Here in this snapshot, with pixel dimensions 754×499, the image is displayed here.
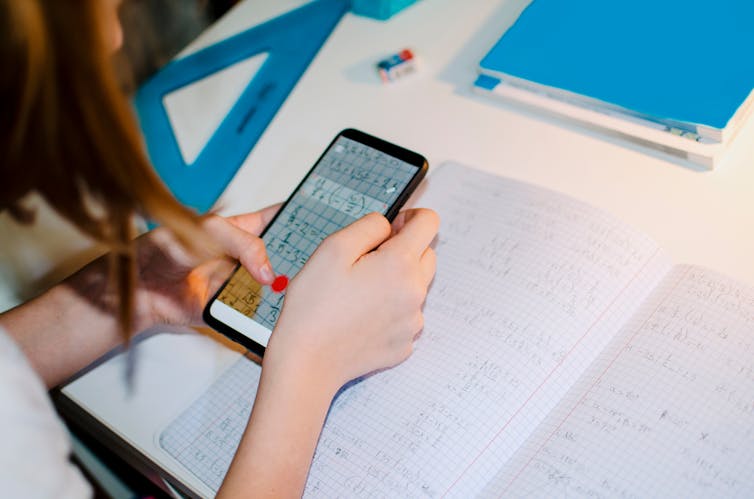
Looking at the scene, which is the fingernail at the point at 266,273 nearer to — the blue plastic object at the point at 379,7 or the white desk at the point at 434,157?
the white desk at the point at 434,157

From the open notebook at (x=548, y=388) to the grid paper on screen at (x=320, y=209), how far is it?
6cm

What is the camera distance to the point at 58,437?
44cm

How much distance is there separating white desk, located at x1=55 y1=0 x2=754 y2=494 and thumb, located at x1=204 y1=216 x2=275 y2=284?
8cm

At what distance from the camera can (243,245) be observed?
21.9 inches

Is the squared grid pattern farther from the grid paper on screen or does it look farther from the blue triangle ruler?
the blue triangle ruler

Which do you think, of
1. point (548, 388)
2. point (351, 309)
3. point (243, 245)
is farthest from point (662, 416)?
point (243, 245)

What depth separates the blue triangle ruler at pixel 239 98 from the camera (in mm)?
726

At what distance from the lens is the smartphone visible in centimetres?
56

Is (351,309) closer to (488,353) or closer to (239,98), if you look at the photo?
(488,353)

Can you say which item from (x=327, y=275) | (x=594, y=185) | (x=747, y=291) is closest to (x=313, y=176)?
(x=327, y=275)

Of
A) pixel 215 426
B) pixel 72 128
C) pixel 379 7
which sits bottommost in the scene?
pixel 215 426

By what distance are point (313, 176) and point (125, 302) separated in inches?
8.2

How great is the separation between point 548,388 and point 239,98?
483 mm

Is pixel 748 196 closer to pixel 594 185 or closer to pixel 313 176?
pixel 594 185
